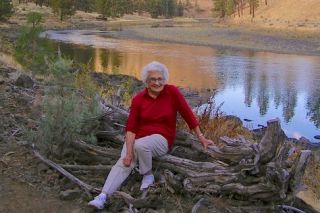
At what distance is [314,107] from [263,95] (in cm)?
259

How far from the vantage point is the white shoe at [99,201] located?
479 centimetres

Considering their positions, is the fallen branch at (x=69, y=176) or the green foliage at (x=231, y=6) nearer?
the fallen branch at (x=69, y=176)

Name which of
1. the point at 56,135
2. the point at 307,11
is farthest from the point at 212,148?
the point at 307,11

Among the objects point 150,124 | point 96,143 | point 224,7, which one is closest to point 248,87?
point 96,143

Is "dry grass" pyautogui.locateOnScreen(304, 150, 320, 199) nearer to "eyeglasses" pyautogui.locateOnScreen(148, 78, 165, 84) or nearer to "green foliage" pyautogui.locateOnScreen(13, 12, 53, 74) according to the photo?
"eyeglasses" pyautogui.locateOnScreen(148, 78, 165, 84)

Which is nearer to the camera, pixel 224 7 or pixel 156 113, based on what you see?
pixel 156 113

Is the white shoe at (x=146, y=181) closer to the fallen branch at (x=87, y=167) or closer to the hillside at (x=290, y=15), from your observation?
the fallen branch at (x=87, y=167)

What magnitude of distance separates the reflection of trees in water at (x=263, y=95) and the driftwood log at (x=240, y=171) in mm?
11450

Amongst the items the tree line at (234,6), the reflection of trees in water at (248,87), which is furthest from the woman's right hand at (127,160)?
the tree line at (234,6)

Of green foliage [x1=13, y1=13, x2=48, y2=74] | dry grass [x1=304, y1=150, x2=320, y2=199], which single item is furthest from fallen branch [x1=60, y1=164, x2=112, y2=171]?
green foliage [x1=13, y1=13, x2=48, y2=74]

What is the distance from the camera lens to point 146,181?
5191mm

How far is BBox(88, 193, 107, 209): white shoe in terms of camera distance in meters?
4.79

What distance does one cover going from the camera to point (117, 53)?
33312mm

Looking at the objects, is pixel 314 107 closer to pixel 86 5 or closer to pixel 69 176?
pixel 69 176
